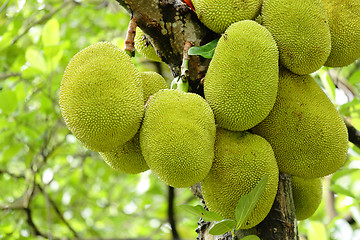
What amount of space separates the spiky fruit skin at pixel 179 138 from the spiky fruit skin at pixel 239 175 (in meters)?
0.05

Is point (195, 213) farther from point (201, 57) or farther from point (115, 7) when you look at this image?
point (115, 7)

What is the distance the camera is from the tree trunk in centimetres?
120

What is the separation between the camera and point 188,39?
49.1 inches

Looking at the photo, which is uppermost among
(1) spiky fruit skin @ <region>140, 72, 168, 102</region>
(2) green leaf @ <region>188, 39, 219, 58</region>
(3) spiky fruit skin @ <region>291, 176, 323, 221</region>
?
(2) green leaf @ <region>188, 39, 219, 58</region>

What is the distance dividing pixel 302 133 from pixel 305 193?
33 centimetres

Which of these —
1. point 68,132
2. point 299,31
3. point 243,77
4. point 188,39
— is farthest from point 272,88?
point 68,132

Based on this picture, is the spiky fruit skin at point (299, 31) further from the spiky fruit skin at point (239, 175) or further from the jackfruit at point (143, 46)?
the jackfruit at point (143, 46)

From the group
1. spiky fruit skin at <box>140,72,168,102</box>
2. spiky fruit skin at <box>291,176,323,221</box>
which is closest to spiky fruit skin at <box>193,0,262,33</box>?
spiky fruit skin at <box>140,72,168,102</box>

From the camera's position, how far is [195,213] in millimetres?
1105

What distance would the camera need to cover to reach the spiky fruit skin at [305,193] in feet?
4.68

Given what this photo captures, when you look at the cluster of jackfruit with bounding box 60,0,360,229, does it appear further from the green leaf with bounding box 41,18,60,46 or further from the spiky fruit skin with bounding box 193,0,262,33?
the green leaf with bounding box 41,18,60,46

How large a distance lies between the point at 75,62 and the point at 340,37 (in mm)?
848

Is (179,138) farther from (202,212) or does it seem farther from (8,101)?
(8,101)

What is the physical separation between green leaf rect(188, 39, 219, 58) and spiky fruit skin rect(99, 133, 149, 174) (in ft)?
1.00
